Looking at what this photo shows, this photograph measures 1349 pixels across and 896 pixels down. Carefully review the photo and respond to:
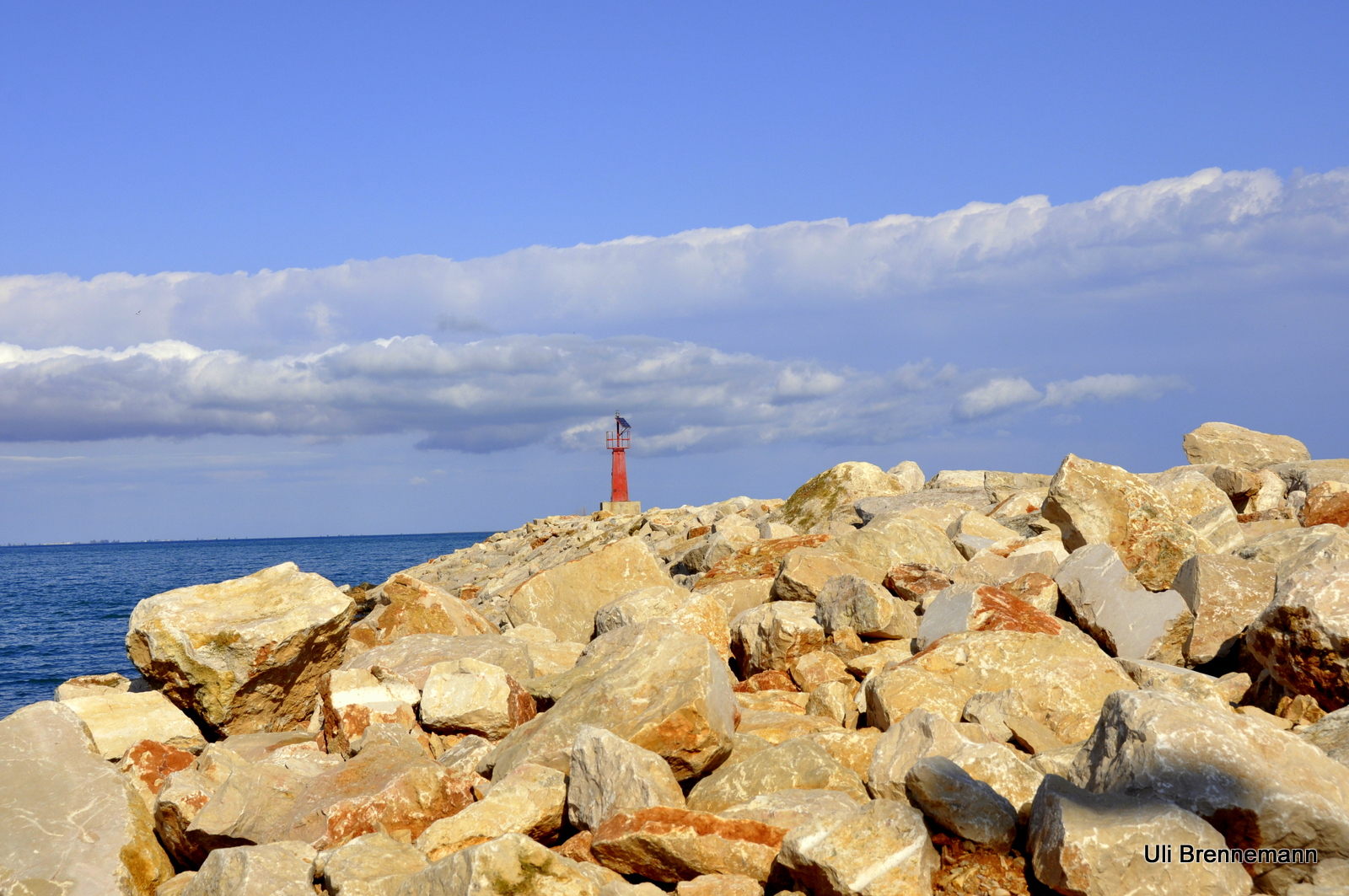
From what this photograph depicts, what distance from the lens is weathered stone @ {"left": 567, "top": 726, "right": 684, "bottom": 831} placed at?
473 centimetres

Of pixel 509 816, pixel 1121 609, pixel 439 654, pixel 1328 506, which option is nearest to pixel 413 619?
pixel 439 654

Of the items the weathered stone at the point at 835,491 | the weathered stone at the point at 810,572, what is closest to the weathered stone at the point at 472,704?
the weathered stone at the point at 810,572

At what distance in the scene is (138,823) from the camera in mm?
5672

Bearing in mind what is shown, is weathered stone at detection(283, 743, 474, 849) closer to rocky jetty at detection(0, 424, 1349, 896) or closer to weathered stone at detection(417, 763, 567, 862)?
rocky jetty at detection(0, 424, 1349, 896)

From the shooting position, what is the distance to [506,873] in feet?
13.3

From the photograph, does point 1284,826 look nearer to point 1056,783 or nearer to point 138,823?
point 1056,783

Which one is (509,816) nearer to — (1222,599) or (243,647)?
(243,647)

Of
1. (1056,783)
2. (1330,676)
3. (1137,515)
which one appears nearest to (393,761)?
(1056,783)

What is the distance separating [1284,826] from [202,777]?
562 cm

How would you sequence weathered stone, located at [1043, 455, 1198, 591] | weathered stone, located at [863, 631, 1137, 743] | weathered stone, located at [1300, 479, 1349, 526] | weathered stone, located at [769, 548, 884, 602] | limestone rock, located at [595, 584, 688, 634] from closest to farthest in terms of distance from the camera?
weathered stone, located at [863, 631, 1137, 743]
limestone rock, located at [595, 584, 688, 634]
weathered stone, located at [1043, 455, 1198, 591]
weathered stone, located at [769, 548, 884, 602]
weathered stone, located at [1300, 479, 1349, 526]

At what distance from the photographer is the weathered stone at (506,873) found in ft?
13.2

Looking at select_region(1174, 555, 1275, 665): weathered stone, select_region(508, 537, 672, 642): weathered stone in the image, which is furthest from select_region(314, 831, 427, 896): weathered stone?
select_region(1174, 555, 1275, 665): weathered stone

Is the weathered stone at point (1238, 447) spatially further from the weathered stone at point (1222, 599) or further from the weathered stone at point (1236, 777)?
the weathered stone at point (1236, 777)

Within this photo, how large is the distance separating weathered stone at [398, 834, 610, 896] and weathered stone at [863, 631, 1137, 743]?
2388 mm
